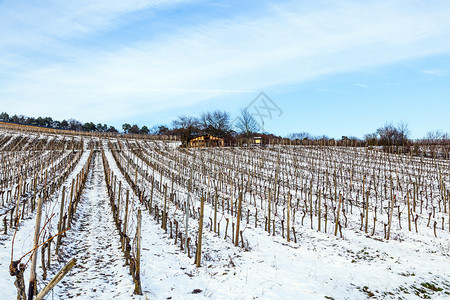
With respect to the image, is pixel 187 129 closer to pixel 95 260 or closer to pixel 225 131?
pixel 225 131

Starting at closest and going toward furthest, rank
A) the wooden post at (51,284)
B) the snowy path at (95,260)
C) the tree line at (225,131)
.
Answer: the wooden post at (51,284)
the snowy path at (95,260)
the tree line at (225,131)

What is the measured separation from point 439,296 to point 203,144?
3234 cm

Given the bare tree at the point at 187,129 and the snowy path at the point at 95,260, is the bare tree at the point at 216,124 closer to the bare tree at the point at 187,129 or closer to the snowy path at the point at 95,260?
the bare tree at the point at 187,129

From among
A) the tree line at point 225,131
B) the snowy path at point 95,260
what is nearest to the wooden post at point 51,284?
the snowy path at point 95,260

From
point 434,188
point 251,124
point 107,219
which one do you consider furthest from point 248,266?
point 251,124

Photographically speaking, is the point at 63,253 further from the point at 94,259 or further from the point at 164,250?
the point at 164,250

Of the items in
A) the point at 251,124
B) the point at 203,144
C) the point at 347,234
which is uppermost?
the point at 251,124

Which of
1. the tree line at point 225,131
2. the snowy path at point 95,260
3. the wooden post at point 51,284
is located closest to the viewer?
the wooden post at point 51,284

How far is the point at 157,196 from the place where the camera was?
11125 millimetres

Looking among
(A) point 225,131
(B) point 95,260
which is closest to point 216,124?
(A) point 225,131

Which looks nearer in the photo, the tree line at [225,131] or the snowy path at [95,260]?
the snowy path at [95,260]

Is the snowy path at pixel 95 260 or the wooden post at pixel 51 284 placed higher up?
the wooden post at pixel 51 284

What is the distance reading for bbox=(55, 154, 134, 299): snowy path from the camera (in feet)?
12.3

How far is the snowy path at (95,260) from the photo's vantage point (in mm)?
3750
